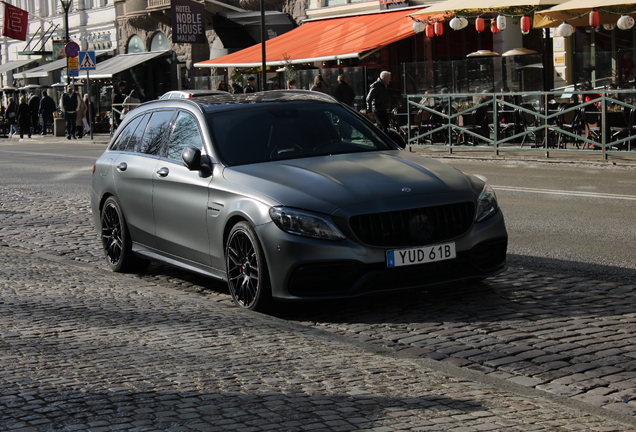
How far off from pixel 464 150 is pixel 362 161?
1548cm

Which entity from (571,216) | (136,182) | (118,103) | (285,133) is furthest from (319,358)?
(118,103)

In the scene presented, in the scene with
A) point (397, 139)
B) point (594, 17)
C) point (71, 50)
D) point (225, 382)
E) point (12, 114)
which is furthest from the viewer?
point (12, 114)

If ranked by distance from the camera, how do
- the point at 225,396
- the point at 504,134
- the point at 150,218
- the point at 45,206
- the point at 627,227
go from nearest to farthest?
the point at 225,396
the point at 150,218
the point at 627,227
the point at 45,206
the point at 504,134

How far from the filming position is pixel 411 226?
6.73 m

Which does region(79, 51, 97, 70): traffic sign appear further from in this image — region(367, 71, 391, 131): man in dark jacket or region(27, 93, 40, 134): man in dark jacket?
region(367, 71, 391, 131): man in dark jacket

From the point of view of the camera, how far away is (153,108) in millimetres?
8992

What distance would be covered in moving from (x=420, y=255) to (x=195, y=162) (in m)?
1.88

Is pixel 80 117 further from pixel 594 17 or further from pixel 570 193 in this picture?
pixel 570 193

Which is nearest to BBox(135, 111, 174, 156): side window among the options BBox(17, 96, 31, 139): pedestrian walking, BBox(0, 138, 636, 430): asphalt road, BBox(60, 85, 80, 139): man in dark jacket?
BBox(0, 138, 636, 430): asphalt road

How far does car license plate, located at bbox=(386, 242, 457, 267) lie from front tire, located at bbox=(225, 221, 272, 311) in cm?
84

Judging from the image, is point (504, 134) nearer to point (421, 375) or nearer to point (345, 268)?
point (345, 268)

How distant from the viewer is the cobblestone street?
14.5 feet

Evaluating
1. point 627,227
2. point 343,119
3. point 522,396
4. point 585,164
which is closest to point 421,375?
point 522,396

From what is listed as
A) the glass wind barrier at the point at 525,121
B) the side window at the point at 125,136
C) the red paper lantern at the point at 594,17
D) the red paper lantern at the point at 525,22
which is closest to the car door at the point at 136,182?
the side window at the point at 125,136
